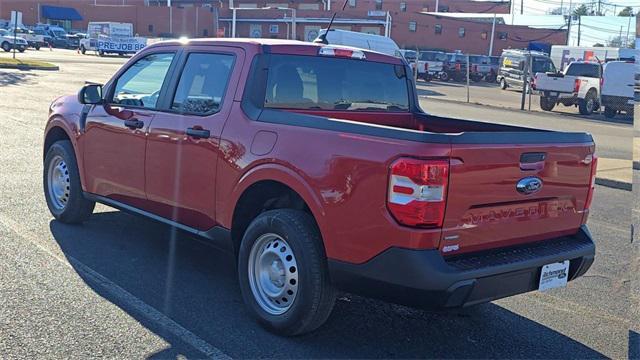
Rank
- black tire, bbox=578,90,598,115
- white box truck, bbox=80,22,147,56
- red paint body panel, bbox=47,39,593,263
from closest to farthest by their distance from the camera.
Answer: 1. red paint body panel, bbox=47,39,593,263
2. black tire, bbox=578,90,598,115
3. white box truck, bbox=80,22,147,56

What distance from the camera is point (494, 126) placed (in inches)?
210

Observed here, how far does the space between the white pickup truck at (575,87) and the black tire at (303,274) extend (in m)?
22.3

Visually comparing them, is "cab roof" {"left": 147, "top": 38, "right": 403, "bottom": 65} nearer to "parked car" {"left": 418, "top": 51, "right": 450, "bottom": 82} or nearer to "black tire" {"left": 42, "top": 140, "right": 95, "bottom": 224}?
"black tire" {"left": 42, "top": 140, "right": 95, "bottom": 224}

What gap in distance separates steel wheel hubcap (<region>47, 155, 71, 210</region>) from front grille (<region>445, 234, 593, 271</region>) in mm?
4261

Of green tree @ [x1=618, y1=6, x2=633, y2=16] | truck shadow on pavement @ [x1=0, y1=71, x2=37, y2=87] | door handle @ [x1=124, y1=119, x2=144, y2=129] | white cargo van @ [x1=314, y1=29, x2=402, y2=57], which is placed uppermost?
white cargo van @ [x1=314, y1=29, x2=402, y2=57]

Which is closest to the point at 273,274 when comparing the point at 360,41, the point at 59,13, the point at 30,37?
the point at 360,41

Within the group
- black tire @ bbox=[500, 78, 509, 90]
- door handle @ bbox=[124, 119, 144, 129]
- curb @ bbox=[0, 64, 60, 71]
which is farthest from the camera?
black tire @ bbox=[500, 78, 509, 90]

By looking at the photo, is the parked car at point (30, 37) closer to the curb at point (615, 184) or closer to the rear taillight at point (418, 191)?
the curb at point (615, 184)

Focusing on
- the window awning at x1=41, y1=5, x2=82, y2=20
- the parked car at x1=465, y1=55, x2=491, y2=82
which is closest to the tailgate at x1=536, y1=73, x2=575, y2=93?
the parked car at x1=465, y1=55, x2=491, y2=82

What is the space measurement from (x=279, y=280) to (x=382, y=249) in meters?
0.96

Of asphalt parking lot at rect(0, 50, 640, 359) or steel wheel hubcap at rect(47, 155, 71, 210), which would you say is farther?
steel wheel hubcap at rect(47, 155, 71, 210)

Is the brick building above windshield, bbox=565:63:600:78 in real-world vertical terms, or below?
above

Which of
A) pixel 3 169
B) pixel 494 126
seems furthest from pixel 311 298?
pixel 3 169

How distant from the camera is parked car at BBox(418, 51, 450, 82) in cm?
4591
